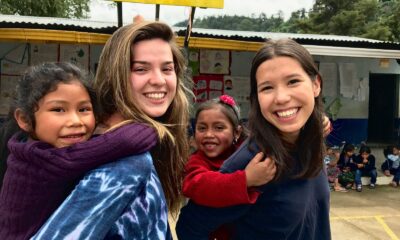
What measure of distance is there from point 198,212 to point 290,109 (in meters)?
0.51

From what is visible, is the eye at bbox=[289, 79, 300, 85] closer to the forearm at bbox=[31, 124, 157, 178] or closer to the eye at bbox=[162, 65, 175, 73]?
the eye at bbox=[162, 65, 175, 73]

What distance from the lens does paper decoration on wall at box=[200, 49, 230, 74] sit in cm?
786

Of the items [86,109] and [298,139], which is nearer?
[86,109]

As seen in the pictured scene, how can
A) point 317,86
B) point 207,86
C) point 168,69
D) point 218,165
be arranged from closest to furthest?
point 168,69 < point 317,86 < point 218,165 < point 207,86

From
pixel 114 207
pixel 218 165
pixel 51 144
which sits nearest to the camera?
pixel 114 207

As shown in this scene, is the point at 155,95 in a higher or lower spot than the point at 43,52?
lower

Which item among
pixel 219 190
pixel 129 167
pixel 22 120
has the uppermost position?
pixel 22 120

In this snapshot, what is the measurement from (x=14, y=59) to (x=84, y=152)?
6.53 metres

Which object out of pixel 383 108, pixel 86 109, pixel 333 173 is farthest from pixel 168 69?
pixel 383 108

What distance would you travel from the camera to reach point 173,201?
1.61m

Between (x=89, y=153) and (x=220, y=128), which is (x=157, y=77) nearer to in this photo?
(x=89, y=153)

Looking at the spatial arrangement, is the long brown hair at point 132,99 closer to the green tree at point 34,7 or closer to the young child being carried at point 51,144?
the young child being carried at point 51,144

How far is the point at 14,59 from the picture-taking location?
6973mm


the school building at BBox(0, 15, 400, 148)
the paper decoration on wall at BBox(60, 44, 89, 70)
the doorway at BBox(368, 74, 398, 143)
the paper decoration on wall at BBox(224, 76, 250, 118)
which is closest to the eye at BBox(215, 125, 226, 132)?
the school building at BBox(0, 15, 400, 148)
